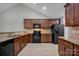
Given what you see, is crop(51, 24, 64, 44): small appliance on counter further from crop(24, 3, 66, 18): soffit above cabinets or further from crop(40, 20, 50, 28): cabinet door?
crop(24, 3, 66, 18): soffit above cabinets

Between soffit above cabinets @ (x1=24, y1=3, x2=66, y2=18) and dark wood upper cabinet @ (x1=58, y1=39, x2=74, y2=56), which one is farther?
soffit above cabinets @ (x1=24, y1=3, x2=66, y2=18)

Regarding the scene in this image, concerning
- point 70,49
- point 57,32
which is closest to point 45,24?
point 57,32

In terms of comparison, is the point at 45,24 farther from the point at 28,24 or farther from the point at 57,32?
the point at 57,32

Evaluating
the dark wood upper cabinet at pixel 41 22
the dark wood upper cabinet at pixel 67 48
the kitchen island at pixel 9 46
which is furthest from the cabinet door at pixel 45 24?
the dark wood upper cabinet at pixel 67 48

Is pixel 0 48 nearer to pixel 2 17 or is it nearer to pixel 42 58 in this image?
pixel 42 58

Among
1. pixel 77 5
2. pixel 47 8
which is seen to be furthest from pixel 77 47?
pixel 47 8

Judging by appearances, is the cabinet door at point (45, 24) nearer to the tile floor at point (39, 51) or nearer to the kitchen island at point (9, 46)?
the tile floor at point (39, 51)

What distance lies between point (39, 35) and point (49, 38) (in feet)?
2.12

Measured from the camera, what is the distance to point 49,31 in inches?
285

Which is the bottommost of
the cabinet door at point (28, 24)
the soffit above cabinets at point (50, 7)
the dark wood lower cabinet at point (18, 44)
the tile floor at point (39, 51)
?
the tile floor at point (39, 51)

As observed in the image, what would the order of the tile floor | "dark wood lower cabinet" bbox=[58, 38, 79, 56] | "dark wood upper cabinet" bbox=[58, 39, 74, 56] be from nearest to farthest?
1. "dark wood lower cabinet" bbox=[58, 38, 79, 56]
2. "dark wood upper cabinet" bbox=[58, 39, 74, 56]
3. the tile floor

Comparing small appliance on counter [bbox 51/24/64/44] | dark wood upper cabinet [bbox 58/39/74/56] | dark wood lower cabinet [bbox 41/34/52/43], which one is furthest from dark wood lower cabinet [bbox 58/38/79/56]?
dark wood lower cabinet [bbox 41/34/52/43]

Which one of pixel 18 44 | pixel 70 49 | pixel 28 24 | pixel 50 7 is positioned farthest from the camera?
pixel 28 24

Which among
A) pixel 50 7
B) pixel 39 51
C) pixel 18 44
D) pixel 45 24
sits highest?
pixel 50 7
